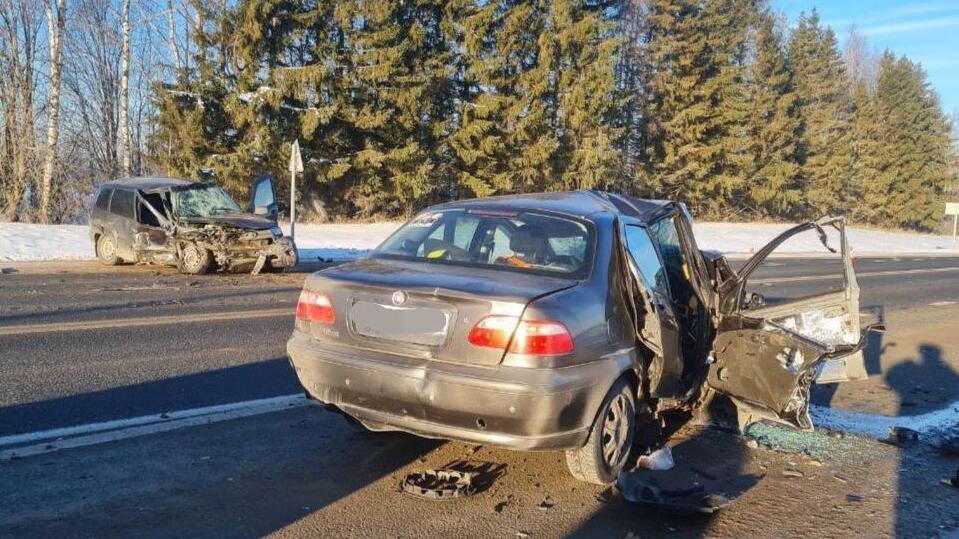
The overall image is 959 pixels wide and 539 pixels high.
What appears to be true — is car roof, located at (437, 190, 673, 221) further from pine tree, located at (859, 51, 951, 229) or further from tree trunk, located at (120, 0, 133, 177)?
pine tree, located at (859, 51, 951, 229)

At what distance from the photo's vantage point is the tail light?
3500mm

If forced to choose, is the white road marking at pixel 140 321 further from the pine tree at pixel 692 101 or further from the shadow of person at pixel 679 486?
the pine tree at pixel 692 101

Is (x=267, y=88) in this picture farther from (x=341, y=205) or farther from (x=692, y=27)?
(x=692, y=27)

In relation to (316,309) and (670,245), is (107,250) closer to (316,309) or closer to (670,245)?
(316,309)

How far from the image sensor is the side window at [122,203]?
14.0m

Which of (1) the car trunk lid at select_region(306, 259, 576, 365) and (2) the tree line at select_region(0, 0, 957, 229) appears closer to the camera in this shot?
(1) the car trunk lid at select_region(306, 259, 576, 365)

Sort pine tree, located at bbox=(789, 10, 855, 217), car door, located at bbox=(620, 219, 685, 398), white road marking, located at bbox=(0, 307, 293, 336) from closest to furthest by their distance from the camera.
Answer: car door, located at bbox=(620, 219, 685, 398)
white road marking, located at bbox=(0, 307, 293, 336)
pine tree, located at bbox=(789, 10, 855, 217)

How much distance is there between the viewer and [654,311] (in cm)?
416

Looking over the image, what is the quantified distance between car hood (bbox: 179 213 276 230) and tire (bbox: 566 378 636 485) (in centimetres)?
1085

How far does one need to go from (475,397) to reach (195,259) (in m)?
11.3

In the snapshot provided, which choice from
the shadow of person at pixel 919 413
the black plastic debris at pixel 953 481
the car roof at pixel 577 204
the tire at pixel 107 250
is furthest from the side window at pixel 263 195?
the black plastic debris at pixel 953 481

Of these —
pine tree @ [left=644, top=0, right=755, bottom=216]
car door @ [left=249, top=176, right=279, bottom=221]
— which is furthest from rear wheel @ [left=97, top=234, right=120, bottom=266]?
pine tree @ [left=644, top=0, right=755, bottom=216]

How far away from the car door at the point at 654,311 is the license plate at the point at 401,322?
3.84 feet

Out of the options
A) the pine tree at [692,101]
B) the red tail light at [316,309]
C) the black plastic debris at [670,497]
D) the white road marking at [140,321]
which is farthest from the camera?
the pine tree at [692,101]
